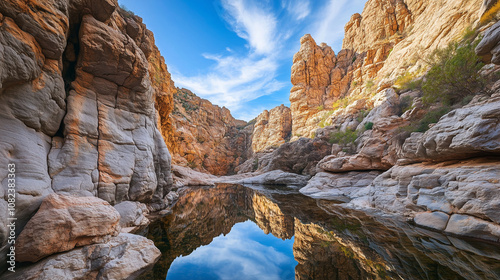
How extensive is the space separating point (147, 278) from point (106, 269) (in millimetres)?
911

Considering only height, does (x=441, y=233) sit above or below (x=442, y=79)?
below

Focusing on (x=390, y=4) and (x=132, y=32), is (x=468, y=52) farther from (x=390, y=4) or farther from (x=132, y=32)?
(x=390, y=4)

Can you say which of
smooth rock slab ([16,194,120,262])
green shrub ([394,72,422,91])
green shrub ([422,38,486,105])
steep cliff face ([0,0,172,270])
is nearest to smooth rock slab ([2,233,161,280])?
smooth rock slab ([16,194,120,262])

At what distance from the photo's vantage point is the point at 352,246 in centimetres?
575

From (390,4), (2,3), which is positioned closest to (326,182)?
(2,3)

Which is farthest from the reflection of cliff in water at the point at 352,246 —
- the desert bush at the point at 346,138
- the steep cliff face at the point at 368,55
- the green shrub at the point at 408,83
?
the steep cliff face at the point at 368,55

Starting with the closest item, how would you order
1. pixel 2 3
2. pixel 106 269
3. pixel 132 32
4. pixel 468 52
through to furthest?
pixel 106 269, pixel 2 3, pixel 468 52, pixel 132 32

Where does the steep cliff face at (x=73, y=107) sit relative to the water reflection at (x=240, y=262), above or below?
above

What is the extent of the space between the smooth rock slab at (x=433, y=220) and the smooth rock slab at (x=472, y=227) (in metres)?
0.22

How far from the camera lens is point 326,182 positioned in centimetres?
1859

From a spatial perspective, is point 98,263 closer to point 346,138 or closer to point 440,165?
point 440,165

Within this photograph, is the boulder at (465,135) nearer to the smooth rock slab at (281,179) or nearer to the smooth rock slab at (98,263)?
the smooth rock slab at (98,263)

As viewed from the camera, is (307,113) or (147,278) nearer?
(147,278)

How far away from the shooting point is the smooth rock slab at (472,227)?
519 centimetres
